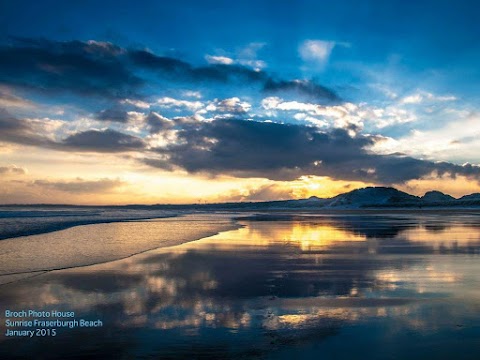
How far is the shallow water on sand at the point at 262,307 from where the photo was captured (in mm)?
6984

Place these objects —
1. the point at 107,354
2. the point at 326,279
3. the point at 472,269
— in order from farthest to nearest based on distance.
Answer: the point at 472,269, the point at 326,279, the point at 107,354

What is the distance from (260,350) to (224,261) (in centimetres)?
1012

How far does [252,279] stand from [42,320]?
6474 millimetres

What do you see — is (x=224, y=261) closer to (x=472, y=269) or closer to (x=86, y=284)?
(x=86, y=284)

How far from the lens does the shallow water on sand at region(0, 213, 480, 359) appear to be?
6.98 meters

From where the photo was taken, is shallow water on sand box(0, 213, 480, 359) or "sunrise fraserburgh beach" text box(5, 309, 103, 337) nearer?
shallow water on sand box(0, 213, 480, 359)

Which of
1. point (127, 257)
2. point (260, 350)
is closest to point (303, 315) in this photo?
point (260, 350)

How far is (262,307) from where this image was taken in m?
9.55

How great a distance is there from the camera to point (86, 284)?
12.0 m

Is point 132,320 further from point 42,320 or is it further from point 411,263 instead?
point 411,263

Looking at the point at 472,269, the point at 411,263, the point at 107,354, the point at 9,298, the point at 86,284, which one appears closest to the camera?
the point at 107,354

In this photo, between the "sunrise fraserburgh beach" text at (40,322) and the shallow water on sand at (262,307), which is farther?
the "sunrise fraserburgh beach" text at (40,322)

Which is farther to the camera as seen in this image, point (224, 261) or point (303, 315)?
point (224, 261)

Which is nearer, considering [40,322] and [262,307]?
[40,322]
